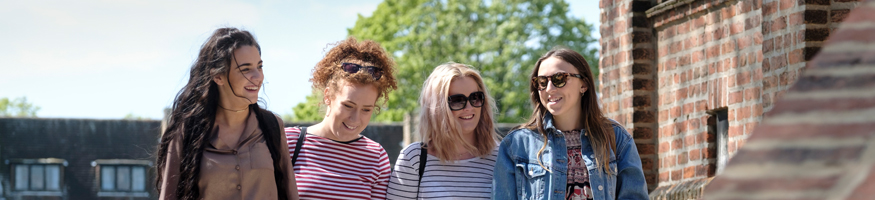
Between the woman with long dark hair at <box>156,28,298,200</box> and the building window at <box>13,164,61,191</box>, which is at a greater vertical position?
the woman with long dark hair at <box>156,28,298,200</box>

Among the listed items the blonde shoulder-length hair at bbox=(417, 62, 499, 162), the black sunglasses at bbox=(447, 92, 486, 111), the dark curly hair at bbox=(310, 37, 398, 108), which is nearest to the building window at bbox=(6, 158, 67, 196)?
the dark curly hair at bbox=(310, 37, 398, 108)

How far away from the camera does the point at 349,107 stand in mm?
4184

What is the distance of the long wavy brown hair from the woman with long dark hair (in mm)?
1112

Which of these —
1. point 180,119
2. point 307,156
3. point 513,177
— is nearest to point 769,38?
point 513,177

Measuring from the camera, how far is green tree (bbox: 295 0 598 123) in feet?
104

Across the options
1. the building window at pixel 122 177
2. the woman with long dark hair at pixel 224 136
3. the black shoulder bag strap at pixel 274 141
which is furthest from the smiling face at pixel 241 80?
the building window at pixel 122 177

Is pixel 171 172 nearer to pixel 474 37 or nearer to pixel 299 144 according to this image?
pixel 299 144

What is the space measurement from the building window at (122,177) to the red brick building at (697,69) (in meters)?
28.4

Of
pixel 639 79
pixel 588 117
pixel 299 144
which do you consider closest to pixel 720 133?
pixel 639 79

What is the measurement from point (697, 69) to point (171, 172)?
13.3 feet

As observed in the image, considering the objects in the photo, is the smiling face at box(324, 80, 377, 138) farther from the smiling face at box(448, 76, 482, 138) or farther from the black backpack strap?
the smiling face at box(448, 76, 482, 138)

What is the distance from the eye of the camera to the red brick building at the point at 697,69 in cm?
510

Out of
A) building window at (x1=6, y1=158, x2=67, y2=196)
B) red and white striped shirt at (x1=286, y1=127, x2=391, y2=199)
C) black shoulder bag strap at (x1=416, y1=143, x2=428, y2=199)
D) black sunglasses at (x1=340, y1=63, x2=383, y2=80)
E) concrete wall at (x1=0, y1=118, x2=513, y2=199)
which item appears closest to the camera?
red and white striped shirt at (x1=286, y1=127, x2=391, y2=199)

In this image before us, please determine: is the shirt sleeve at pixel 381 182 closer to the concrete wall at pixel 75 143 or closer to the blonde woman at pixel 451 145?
the blonde woman at pixel 451 145
